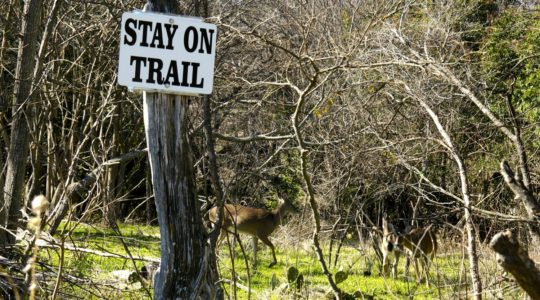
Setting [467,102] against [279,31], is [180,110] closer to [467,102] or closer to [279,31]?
[279,31]

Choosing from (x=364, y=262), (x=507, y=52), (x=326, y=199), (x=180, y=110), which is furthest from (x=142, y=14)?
(x=507, y=52)

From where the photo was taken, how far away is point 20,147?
7.70 m

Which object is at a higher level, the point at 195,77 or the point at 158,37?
the point at 158,37

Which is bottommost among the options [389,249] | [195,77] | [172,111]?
[389,249]

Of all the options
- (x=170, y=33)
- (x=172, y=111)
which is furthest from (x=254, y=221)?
(x=170, y=33)

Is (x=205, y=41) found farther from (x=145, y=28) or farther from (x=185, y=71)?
(x=145, y=28)

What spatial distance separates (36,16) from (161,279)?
14.0ft

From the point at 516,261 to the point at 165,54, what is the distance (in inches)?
83.2

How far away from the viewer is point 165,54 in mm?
4273

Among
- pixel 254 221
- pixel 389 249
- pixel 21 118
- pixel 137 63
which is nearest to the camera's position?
pixel 137 63

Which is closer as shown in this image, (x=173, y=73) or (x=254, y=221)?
(x=173, y=73)

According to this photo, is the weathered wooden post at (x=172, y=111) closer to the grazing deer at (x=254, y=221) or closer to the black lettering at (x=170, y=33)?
the black lettering at (x=170, y=33)

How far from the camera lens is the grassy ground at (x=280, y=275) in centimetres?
637

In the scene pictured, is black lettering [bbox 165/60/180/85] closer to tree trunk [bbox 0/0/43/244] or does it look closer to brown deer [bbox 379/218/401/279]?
tree trunk [bbox 0/0/43/244]
